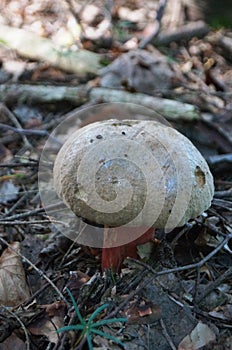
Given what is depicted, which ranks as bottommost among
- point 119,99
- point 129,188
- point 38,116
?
point 38,116

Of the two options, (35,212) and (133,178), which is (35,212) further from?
(133,178)

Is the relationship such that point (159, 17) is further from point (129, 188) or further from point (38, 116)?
point (129, 188)

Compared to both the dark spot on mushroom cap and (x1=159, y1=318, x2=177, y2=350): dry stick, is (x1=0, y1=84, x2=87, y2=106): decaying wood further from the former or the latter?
(x1=159, y1=318, x2=177, y2=350): dry stick

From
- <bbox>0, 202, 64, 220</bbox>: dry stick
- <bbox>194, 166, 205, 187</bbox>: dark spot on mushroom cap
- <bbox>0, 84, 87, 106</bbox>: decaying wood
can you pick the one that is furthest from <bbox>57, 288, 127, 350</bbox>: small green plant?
<bbox>0, 84, 87, 106</bbox>: decaying wood

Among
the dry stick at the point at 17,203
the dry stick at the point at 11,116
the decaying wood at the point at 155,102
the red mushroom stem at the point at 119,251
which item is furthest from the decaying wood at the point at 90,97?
the red mushroom stem at the point at 119,251

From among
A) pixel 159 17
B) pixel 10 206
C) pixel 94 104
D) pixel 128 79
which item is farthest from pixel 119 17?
pixel 10 206

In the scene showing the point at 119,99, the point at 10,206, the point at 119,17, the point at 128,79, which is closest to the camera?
the point at 10,206

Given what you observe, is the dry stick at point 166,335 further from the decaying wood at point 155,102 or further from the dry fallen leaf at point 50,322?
the decaying wood at point 155,102
